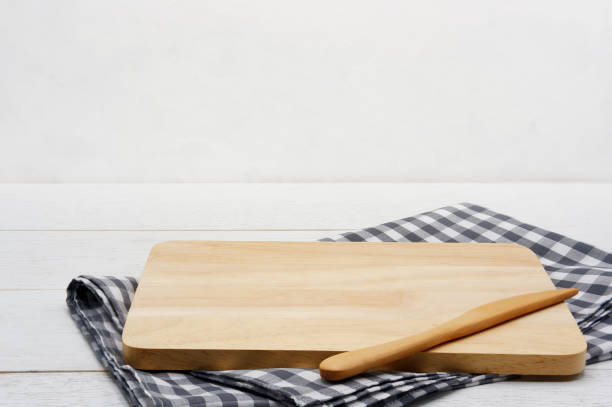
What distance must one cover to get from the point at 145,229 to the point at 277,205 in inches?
10.0

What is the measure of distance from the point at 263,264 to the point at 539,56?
89cm

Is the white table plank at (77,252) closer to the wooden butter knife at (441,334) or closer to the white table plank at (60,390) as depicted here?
the white table plank at (60,390)

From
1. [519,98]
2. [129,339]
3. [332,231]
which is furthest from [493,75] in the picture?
[129,339]

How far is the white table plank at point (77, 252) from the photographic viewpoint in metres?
1.00

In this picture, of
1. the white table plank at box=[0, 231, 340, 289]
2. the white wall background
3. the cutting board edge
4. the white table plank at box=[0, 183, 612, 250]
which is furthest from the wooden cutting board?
the white wall background

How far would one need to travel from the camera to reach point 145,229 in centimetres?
121

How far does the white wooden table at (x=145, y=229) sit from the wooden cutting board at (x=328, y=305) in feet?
0.12

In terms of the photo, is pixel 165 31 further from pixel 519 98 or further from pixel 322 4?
pixel 519 98

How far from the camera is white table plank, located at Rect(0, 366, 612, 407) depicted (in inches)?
27.4

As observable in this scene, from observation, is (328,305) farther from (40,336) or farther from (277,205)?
(277,205)

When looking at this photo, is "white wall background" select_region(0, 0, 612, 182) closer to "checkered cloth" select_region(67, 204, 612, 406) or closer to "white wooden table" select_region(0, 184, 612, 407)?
"white wooden table" select_region(0, 184, 612, 407)

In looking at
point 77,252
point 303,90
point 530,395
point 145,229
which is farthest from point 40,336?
point 303,90

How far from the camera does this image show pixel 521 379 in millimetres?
726

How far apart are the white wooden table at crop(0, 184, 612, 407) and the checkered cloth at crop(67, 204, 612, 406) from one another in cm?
2
